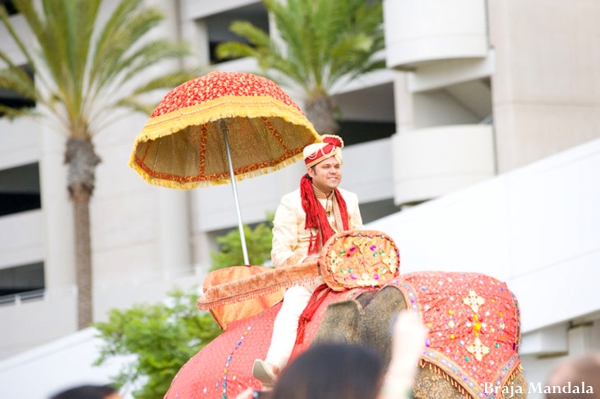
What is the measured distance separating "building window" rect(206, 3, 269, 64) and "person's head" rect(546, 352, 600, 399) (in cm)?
2578

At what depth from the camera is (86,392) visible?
329cm

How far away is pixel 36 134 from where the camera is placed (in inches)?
1202

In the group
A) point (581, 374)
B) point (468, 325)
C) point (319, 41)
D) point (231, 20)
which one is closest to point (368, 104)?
point (231, 20)

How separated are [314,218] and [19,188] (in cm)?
2789

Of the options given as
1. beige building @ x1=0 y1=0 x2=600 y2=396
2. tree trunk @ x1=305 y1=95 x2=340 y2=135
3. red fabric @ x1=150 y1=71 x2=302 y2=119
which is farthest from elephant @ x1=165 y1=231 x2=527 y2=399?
tree trunk @ x1=305 y1=95 x2=340 y2=135

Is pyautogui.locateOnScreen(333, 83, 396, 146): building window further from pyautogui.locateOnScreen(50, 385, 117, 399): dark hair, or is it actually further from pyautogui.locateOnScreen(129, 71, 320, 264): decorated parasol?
pyautogui.locateOnScreen(50, 385, 117, 399): dark hair

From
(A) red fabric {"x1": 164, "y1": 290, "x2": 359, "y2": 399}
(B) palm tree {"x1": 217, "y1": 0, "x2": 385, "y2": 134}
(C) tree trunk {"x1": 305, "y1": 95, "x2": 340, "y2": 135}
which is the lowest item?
(A) red fabric {"x1": 164, "y1": 290, "x2": 359, "y2": 399}

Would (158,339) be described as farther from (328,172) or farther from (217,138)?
(328,172)

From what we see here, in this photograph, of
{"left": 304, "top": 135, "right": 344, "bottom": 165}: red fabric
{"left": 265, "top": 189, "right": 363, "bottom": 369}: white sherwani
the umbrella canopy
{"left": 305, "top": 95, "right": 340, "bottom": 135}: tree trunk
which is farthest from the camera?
{"left": 305, "top": 95, "right": 340, "bottom": 135}: tree trunk

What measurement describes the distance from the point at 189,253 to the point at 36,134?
5.58 meters

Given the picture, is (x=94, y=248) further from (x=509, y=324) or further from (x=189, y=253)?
(x=509, y=324)

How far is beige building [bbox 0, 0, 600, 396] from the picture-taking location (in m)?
20.4

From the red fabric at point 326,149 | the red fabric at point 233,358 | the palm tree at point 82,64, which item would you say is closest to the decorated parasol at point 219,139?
the red fabric at point 326,149

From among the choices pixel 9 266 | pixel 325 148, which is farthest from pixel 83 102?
pixel 325 148
